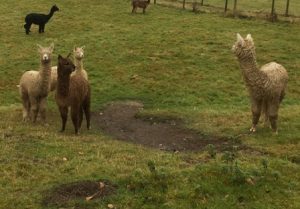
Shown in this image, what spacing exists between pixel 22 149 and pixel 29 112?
4267 mm

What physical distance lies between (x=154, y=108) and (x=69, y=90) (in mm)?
5094

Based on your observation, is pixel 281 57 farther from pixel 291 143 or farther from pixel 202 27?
pixel 291 143

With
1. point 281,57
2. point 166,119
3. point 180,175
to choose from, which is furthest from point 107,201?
point 281,57

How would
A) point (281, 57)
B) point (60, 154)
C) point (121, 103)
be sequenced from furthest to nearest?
point (281, 57) → point (121, 103) → point (60, 154)

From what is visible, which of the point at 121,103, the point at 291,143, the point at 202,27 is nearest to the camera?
the point at 291,143

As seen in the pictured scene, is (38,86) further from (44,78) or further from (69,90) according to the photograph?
(69,90)

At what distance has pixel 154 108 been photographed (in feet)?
57.2

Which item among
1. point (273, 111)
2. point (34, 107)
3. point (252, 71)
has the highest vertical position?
point (252, 71)

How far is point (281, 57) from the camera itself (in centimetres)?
2353

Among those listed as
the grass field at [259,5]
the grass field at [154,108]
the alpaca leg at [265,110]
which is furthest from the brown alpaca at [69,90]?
the grass field at [259,5]

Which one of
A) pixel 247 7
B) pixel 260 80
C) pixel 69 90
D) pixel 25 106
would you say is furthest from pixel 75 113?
pixel 247 7

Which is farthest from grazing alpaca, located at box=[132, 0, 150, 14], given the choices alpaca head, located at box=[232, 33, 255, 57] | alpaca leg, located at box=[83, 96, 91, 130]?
alpaca head, located at box=[232, 33, 255, 57]

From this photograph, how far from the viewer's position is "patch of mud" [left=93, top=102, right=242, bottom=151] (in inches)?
508

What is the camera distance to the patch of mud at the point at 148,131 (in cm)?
1291
